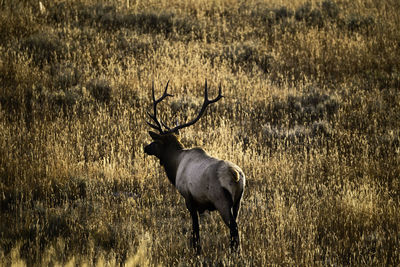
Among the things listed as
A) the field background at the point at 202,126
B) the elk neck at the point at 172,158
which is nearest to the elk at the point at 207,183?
the elk neck at the point at 172,158

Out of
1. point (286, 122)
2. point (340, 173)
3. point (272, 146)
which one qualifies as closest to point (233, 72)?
point (286, 122)

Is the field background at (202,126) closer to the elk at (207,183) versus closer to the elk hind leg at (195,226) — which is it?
the elk hind leg at (195,226)

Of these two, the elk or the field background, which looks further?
the field background

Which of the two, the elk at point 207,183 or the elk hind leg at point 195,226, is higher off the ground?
the elk at point 207,183

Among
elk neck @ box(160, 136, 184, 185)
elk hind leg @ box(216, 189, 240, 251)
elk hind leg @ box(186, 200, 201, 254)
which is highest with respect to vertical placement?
elk neck @ box(160, 136, 184, 185)

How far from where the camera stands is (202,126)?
8797 mm

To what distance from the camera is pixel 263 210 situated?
5.58 m

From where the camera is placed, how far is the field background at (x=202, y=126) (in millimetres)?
4891

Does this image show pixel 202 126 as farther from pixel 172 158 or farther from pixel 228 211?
pixel 228 211

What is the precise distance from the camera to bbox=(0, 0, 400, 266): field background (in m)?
4.89

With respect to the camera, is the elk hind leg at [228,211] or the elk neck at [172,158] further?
the elk neck at [172,158]

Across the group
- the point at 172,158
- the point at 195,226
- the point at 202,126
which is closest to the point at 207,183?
the point at 195,226

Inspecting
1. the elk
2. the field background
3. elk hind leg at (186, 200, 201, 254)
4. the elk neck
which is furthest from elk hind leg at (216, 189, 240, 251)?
the elk neck

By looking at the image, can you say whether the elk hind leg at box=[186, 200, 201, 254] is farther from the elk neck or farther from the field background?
the elk neck
